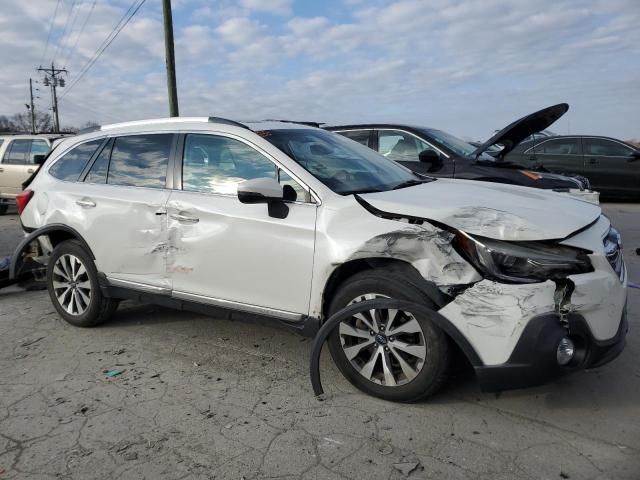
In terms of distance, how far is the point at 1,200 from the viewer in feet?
43.6

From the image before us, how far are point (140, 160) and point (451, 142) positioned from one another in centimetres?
441

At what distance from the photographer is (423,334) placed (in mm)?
2945

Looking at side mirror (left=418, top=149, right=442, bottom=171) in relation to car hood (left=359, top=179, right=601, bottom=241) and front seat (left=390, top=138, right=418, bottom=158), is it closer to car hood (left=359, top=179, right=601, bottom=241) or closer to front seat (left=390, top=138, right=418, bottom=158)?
front seat (left=390, top=138, right=418, bottom=158)

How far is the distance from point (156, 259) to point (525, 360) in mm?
2661

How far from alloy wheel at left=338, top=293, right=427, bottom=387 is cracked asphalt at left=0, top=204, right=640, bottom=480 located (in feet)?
0.65

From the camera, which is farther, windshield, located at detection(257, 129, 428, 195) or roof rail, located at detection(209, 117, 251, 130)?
roof rail, located at detection(209, 117, 251, 130)

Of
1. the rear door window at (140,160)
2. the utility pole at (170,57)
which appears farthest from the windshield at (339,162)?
the utility pole at (170,57)

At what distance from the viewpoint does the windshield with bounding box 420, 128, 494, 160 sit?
22.6 feet

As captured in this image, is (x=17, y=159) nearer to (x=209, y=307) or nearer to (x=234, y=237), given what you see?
(x=209, y=307)

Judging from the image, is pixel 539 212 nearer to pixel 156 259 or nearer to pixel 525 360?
pixel 525 360

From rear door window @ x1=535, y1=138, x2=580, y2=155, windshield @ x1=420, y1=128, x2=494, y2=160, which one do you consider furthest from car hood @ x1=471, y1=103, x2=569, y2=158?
rear door window @ x1=535, y1=138, x2=580, y2=155

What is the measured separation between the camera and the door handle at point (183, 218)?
3.72 meters

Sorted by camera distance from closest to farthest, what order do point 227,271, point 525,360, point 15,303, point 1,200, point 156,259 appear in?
→ point 525,360 → point 227,271 → point 156,259 → point 15,303 → point 1,200

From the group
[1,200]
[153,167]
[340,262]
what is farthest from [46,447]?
[1,200]
